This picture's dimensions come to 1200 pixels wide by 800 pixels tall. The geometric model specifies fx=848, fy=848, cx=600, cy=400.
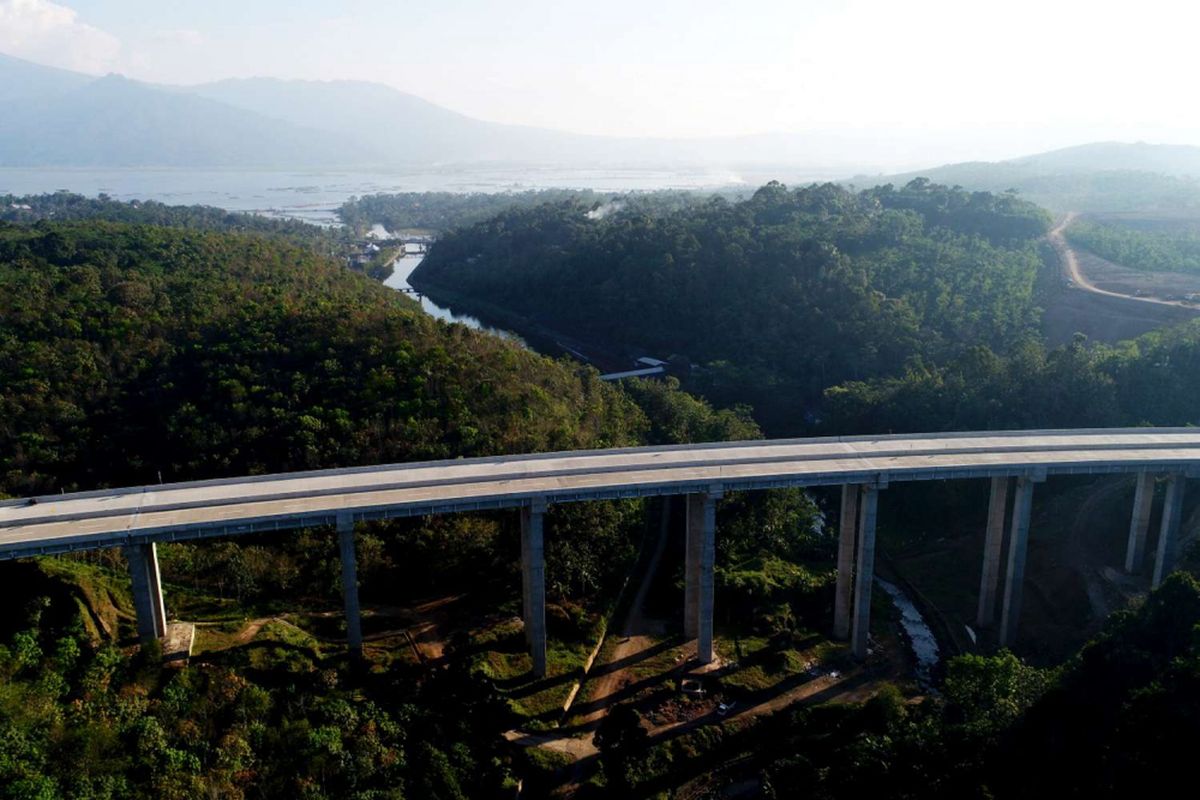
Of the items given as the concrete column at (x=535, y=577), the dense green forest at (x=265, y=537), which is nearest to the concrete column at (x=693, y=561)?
the dense green forest at (x=265, y=537)

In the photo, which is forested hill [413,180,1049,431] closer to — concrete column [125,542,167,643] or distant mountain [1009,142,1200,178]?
concrete column [125,542,167,643]

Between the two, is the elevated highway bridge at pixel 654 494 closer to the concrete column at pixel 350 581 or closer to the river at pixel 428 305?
the concrete column at pixel 350 581

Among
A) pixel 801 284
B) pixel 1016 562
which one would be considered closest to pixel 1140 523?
pixel 1016 562

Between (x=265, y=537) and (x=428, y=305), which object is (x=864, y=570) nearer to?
(x=265, y=537)

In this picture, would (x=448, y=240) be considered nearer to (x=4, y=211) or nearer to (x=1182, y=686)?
(x=4, y=211)

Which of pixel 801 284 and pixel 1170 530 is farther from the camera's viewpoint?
pixel 801 284

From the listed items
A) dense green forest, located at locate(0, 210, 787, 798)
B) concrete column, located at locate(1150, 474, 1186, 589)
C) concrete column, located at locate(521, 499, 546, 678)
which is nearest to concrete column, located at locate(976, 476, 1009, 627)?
concrete column, located at locate(1150, 474, 1186, 589)
